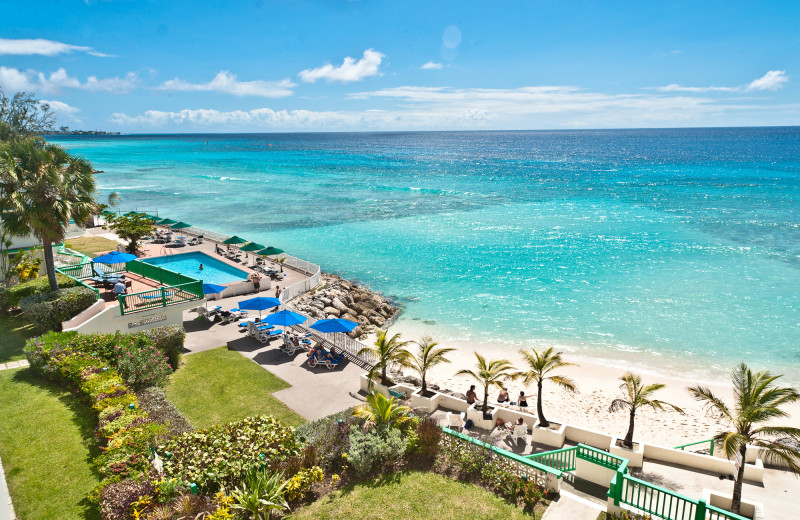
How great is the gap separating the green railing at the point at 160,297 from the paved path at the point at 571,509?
15264 mm

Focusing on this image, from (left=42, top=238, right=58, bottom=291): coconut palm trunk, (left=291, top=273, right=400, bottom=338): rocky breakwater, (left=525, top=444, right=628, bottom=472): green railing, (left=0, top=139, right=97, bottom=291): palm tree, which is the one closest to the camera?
(left=525, top=444, right=628, bottom=472): green railing

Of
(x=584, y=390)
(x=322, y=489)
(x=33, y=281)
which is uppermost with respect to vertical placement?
(x=33, y=281)

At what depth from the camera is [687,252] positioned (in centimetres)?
4538

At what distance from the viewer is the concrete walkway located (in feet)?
52.9

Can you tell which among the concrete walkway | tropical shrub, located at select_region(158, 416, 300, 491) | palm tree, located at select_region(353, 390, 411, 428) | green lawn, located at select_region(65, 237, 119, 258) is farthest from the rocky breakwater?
green lawn, located at select_region(65, 237, 119, 258)

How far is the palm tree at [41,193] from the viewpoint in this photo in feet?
60.6

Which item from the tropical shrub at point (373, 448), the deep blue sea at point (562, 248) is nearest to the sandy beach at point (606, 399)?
the deep blue sea at point (562, 248)

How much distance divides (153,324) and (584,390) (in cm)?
1802

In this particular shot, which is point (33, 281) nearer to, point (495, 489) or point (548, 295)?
point (495, 489)

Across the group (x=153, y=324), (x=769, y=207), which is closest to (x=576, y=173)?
(x=769, y=207)

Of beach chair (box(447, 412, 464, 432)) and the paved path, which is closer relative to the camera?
the paved path

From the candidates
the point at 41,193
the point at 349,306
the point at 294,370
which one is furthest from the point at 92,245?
the point at 294,370

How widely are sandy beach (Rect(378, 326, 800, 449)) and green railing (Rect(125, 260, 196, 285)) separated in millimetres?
10470

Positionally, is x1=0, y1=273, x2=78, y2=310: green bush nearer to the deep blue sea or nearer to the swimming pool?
the swimming pool
